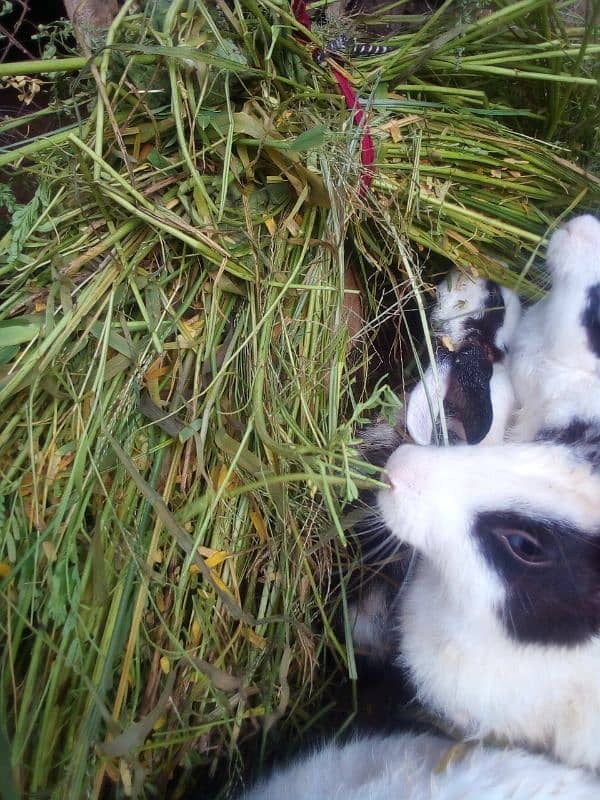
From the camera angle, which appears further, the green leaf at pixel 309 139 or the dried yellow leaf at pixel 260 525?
the dried yellow leaf at pixel 260 525

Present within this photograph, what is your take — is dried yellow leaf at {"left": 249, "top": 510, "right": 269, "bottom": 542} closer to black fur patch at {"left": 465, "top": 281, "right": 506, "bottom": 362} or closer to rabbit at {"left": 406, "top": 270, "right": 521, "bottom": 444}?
rabbit at {"left": 406, "top": 270, "right": 521, "bottom": 444}

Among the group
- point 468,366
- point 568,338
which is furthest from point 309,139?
point 568,338

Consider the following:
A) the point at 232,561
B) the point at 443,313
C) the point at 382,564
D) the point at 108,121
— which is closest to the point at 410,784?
the point at 382,564

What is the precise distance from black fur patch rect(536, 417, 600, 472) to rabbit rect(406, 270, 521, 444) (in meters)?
0.14

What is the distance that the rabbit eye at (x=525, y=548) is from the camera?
1.21 metres

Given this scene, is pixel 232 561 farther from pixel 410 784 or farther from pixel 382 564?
pixel 410 784

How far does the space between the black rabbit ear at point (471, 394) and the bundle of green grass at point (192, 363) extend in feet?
0.60

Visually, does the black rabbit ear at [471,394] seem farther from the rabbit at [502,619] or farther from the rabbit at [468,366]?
the rabbit at [502,619]

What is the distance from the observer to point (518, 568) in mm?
1216

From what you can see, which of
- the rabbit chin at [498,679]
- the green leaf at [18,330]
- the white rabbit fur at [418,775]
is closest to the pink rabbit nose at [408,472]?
the rabbit chin at [498,679]

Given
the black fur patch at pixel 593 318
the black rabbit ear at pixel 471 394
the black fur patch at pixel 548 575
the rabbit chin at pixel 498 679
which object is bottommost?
the rabbit chin at pixel 498 679

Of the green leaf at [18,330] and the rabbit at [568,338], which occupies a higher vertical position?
the rabbit at [568,338]

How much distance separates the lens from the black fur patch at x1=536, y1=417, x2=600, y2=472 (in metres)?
1.30

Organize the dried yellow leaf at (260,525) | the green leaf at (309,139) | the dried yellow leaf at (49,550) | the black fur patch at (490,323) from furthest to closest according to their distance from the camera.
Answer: the black fur patch at (490,323), the dried yellow leaf at (260,525), the green leaf at (309,139), the dried yellow leaf at (49,550)
